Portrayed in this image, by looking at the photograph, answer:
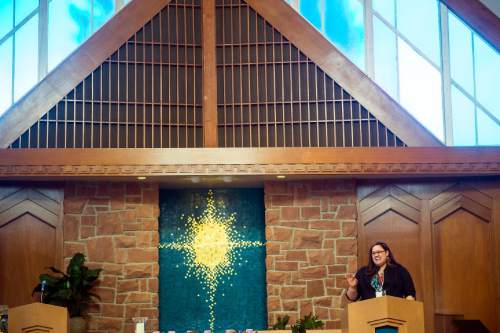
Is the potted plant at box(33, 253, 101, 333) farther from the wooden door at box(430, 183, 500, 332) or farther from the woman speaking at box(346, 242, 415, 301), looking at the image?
the wooden door at box(430, 183, 500, 332)

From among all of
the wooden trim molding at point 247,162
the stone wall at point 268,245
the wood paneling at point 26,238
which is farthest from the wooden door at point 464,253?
the wood paneling at point 26,238

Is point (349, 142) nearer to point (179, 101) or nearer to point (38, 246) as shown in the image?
point (179, 101)

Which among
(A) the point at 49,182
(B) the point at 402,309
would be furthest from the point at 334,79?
(B) the point at 402,309

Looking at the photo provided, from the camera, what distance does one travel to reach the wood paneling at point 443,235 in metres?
9.98

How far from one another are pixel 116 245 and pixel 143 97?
192 centimetres

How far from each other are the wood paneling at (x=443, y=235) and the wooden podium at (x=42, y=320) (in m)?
5.48

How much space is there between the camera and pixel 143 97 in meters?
9.59

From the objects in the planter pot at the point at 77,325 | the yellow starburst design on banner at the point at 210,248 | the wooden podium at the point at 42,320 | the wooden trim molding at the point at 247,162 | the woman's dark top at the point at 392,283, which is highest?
the wooden trim molding at the point at 247,162

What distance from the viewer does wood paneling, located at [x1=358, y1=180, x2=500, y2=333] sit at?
998cm

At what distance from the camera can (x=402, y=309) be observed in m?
4.90

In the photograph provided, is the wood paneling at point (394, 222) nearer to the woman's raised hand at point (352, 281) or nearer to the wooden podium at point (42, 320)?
the woman's raised hand at point (352, 281)

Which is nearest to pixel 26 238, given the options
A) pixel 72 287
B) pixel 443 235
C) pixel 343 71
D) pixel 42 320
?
pixel 72 287

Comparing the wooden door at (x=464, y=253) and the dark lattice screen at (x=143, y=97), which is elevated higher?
the dark lattice screen at (x=143, y=97)

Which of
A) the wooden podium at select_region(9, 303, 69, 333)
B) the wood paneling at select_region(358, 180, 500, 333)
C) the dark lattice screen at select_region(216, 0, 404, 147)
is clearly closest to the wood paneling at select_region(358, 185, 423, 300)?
the wood paneling at select_region(358, 180, 500, 333)
